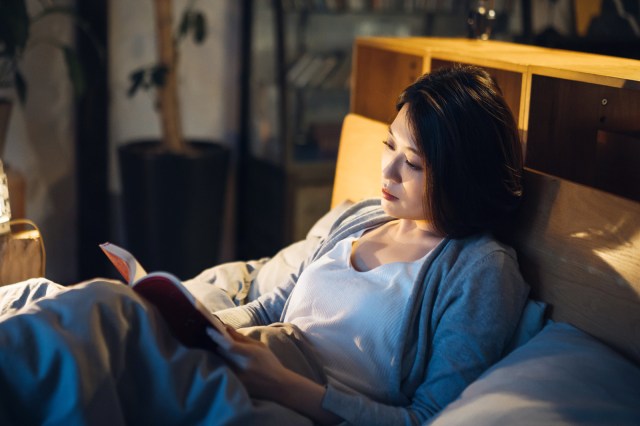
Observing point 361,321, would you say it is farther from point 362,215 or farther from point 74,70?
point 74,70

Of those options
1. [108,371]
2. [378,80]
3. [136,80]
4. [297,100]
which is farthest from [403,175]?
[297,100]

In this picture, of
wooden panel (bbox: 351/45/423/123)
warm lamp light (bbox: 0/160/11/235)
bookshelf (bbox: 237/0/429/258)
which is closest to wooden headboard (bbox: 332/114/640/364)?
wooden panel (bbox: 351/45/423/123)

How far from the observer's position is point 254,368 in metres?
1.36

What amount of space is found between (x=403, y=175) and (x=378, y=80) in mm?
938

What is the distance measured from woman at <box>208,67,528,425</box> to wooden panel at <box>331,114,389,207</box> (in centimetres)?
46

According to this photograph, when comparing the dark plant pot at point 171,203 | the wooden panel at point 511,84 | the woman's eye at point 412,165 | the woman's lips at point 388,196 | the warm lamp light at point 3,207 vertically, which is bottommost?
the dark plant pot at point 171,203

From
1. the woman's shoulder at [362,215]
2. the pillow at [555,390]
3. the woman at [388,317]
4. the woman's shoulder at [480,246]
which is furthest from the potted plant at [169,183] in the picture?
the pillow at [555,390]

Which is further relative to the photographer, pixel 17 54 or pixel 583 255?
pixel 17 54

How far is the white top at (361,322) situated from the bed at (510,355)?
0.60ft

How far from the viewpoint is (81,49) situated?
3371mm

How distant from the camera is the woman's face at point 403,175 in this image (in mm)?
1544

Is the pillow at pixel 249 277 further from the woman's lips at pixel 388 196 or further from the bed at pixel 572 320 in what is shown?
the bed at pixel 572 320

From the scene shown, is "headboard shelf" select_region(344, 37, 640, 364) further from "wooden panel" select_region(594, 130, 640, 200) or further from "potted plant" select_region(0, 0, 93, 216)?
"potted plant" select_region(0, 0, 93, 216)

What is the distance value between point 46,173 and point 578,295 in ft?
8.36
